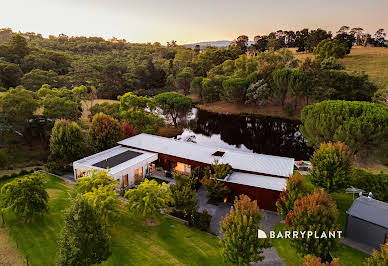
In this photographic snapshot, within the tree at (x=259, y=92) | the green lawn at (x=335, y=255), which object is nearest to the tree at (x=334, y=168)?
the green lawn at (x=335, y=255)

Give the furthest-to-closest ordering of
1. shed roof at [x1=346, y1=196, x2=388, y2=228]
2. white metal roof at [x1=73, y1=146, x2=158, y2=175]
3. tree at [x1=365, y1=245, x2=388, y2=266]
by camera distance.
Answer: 1. white metal roof at [x1=73, y1=146, x2=158, y2=175]
2. shed roof at [x1=346, y1=196, x2=388, y2=228]
3. tree at [x1=365, y1=245, x2=388, y2=266]

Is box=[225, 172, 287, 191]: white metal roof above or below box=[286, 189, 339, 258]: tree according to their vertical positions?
below

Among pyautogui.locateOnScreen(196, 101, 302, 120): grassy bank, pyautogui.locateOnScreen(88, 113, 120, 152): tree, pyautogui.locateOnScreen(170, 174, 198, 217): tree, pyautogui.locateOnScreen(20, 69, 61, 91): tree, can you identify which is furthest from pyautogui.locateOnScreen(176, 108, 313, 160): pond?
pyautogui.locateOnScreen(20, 69, 61, 91): tree

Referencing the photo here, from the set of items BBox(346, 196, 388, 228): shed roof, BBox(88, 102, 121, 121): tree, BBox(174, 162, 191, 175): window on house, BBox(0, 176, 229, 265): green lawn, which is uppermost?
BBox(88, 102, 121, 121): tree

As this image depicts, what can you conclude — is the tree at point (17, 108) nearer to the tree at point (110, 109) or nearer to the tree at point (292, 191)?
the tree at point (110, 109)

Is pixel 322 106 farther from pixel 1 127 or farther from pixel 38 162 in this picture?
pixel 1 127

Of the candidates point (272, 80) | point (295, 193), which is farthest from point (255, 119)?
point (295, 193)

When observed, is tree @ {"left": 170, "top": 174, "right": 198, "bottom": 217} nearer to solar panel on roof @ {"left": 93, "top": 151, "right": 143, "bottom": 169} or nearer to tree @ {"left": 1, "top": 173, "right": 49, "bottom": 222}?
solar panel on roof @ {"left": 93, "top": 151, "right": 143, "bottom": 169}

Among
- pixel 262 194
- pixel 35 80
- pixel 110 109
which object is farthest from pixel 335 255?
pixel 35 80
